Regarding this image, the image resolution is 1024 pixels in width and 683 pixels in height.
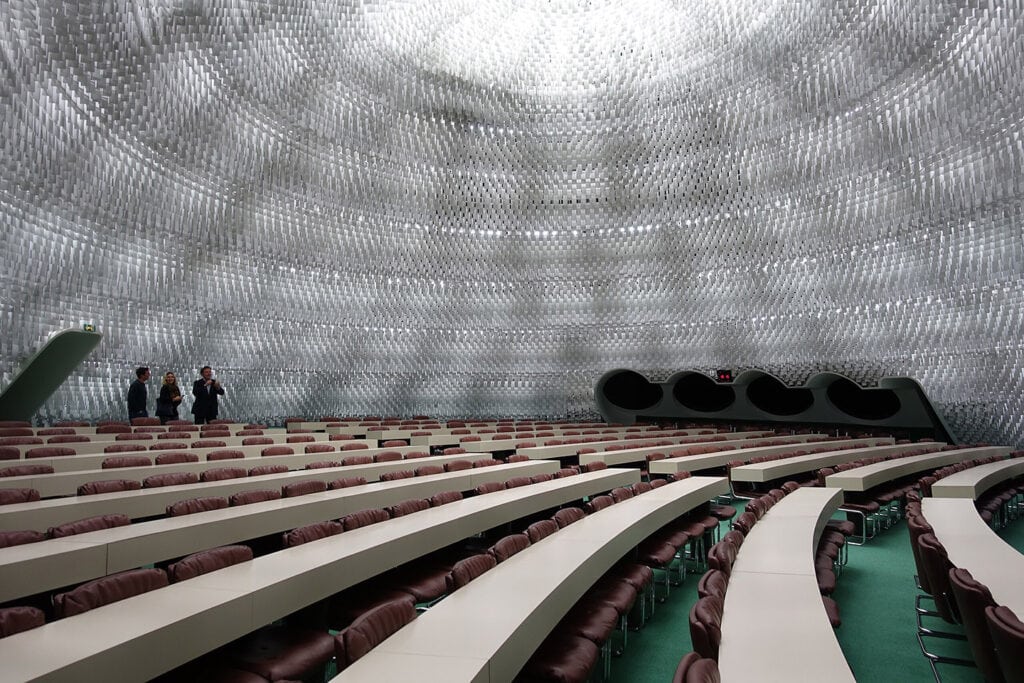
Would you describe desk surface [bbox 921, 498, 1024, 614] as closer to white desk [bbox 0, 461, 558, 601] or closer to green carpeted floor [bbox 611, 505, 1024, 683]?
green carpeted floor [bbox 611, 505, 1024, 683]

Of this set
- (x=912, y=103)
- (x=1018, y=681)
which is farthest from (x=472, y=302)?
(x=1018, y=681)

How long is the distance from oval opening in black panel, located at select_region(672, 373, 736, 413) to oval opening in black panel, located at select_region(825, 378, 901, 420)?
3.37 metres

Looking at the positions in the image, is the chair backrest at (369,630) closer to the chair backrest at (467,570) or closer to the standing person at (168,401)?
the chair backrest at (467,570)

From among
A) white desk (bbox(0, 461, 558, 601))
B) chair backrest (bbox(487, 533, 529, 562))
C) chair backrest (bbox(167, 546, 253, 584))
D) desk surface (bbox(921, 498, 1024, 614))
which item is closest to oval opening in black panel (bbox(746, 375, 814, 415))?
desk surface (bbox(921, 498, 1024, 614))

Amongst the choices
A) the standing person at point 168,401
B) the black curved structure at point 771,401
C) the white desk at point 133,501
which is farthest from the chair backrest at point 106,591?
the black curved structure at point 771,401

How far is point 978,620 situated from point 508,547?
2.69 m

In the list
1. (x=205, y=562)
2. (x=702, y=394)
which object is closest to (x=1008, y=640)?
(x=205, y=562)

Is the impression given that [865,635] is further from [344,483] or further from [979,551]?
[344,483]

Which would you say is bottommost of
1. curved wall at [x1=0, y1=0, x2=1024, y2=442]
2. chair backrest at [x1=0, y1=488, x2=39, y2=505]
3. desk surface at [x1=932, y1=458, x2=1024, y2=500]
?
desk surface at [x1=932, y1=458, x2=1024, y2=500]

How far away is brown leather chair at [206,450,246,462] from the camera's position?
8.39 m

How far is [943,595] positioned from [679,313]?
57.0 feet

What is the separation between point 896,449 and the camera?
14.0 m

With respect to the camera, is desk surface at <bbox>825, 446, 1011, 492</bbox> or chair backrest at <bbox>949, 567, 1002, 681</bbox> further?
desk surface at <bbox>825, 446, 1011, 492</bbox>

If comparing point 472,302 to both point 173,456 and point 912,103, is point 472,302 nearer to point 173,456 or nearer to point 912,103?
point 912,103
